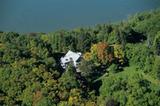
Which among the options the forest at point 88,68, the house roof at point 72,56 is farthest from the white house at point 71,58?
the forest at point 88,68

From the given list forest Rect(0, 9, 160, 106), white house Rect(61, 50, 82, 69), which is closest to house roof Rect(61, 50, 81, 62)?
white house Rect(61, 50, 82, 69)

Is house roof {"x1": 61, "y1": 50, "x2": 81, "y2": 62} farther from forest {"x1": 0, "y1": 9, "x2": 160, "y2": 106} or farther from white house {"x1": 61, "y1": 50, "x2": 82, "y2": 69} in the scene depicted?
forest {"x1": 0, "y1": 9, "x2": 160, "y2": 106}

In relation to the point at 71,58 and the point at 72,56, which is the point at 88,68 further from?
the point at 72,56

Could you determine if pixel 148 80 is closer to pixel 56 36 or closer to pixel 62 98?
pixel 62 98

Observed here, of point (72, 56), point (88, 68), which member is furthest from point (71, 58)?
point (88, 68)

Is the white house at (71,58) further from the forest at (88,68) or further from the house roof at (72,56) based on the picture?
the forest at (88,68)
